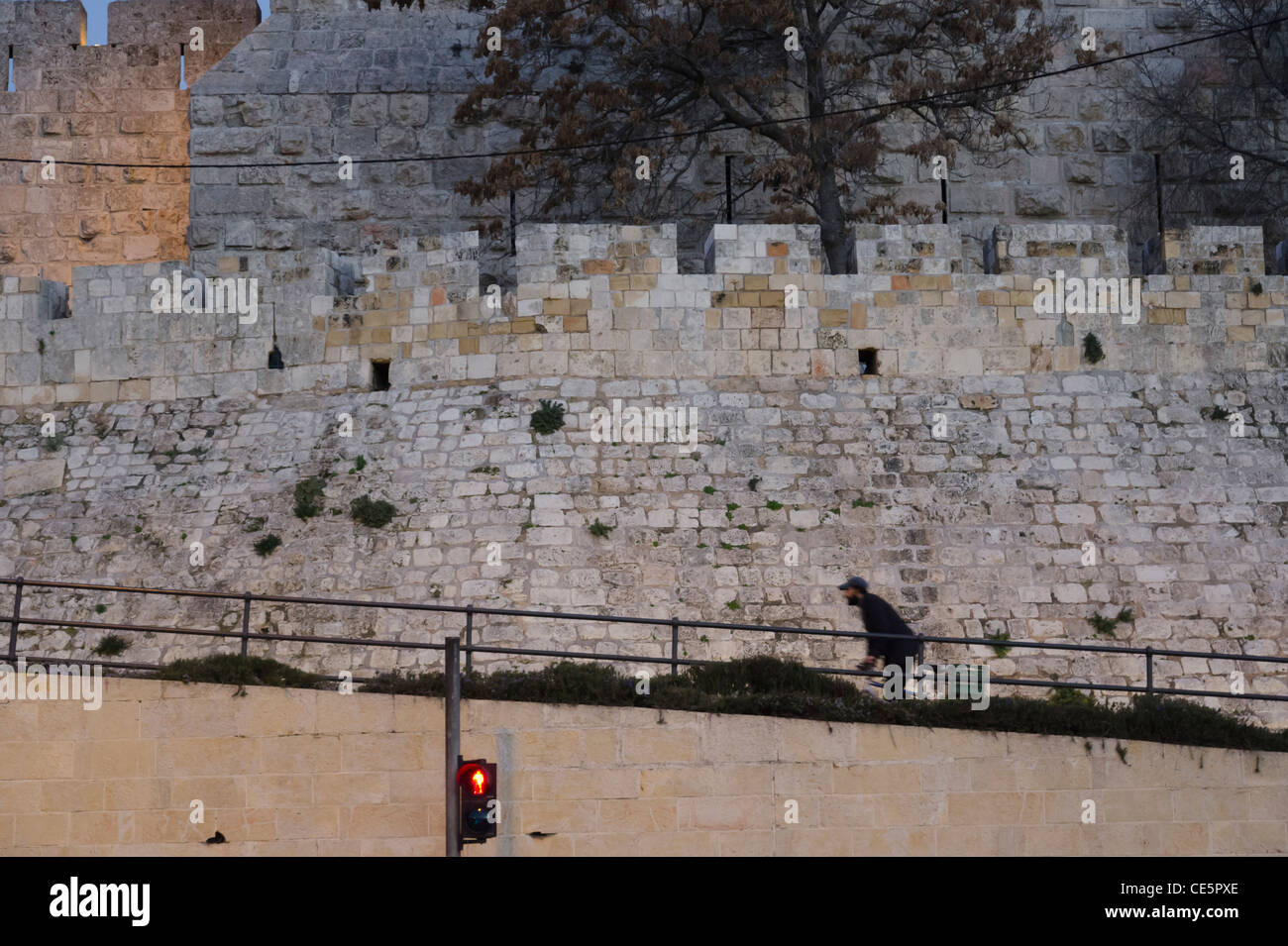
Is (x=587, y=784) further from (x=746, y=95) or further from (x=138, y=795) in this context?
(x=746, y=95)

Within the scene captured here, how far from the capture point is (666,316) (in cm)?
1562

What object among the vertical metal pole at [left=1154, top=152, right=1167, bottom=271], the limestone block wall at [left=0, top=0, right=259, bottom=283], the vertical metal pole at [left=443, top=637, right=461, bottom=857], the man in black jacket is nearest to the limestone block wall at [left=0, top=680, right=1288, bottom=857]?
the vertical metal pole at [left=443, top=637, right=461, bottom=857]

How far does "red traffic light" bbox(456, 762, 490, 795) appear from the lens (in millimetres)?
10305

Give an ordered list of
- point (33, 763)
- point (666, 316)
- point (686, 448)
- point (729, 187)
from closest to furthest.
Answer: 1. point (33, 763)
2. point (686, 448)
3. point (666, 316)
4. point (729, 187)

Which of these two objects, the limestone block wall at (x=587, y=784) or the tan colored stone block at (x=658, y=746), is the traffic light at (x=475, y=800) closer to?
the limestone block wall at (x=587, y=784)

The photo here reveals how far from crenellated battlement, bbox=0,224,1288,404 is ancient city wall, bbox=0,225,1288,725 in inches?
1.1

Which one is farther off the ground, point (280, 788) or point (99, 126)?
point (99, 126)

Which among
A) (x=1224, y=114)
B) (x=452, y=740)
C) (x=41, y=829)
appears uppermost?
(x=1224, y=114)

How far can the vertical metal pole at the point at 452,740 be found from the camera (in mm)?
10305

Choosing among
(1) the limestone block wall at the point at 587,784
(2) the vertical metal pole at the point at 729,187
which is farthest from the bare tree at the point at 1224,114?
(1) the limestone block wall at the point at 587,784

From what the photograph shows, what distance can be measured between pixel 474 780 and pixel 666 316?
6281mm

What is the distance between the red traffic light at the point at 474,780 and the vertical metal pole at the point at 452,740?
0.19 feet

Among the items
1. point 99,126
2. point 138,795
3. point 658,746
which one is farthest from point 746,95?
point 138,795

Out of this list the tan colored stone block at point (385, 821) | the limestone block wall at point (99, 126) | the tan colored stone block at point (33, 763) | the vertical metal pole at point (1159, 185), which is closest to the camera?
the tan colored stone block at point (385, 821)
